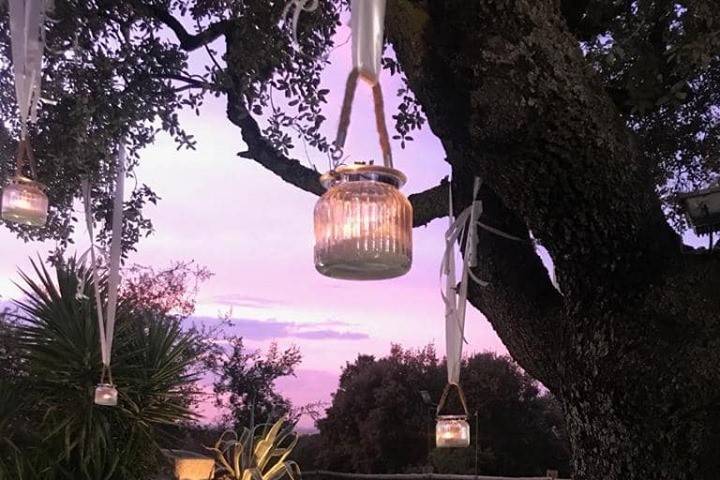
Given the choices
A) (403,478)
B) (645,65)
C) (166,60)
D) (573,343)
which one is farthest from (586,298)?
(403,478)

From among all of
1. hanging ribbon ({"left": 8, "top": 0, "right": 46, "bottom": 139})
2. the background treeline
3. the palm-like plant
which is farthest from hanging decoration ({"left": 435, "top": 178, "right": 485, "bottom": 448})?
the palm-like plant

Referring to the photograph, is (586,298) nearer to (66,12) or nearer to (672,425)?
(672,425)

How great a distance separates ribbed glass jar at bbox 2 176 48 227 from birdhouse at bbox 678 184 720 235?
2361mm

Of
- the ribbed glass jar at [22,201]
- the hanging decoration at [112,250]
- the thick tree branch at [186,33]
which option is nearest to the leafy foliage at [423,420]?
the hanging decoration at [112,250]

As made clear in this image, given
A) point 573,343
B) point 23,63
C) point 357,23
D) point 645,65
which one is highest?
point 645,65

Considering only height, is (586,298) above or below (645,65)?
below

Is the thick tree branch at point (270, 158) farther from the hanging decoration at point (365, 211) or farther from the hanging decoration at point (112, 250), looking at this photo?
the hanging decoration at point (365, 211)

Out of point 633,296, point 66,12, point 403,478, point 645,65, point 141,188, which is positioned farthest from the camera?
point 403,478

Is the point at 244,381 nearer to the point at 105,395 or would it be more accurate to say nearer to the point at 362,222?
the point at 105,395

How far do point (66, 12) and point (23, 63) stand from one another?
1.29 meters

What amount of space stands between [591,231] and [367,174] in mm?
728

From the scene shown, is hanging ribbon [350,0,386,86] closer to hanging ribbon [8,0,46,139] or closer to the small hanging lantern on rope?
hanging ribbon [8,0,46,139]

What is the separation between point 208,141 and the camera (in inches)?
206

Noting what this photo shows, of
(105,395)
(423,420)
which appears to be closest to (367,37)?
(105,395)
